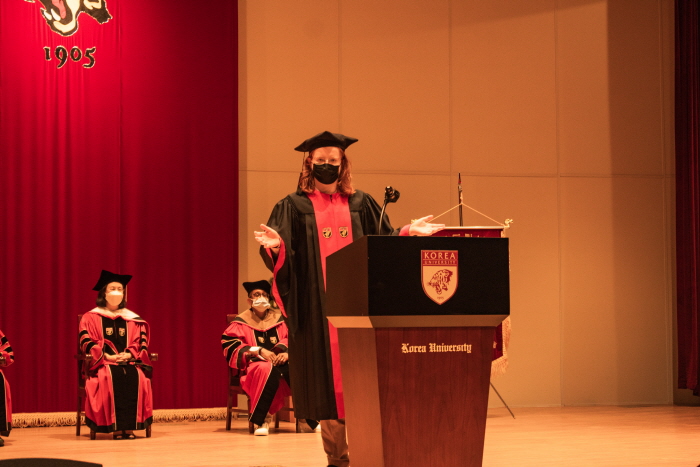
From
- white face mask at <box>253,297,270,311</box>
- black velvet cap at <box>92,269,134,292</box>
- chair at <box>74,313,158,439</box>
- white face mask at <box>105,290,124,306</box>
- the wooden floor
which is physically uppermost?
black velvet cap at <box>92,269,134,292</box>

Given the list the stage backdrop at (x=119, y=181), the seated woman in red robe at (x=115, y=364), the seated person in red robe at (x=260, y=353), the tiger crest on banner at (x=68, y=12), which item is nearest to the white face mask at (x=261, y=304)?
the seated person in red robe at (x=260, y=353)

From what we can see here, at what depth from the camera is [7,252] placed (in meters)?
7.06

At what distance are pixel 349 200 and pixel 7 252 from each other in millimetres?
4177

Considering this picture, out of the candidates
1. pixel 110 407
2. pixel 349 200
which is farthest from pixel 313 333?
pixel 110 407

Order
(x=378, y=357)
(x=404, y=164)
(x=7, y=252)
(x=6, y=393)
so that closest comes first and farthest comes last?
1. (x=378, y=357)
2. (x=6, y=393)
3. (x=7, y=252)
4. (x=404, y=164)

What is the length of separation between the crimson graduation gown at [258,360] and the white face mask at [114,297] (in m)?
0.90

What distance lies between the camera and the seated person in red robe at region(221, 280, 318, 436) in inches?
256

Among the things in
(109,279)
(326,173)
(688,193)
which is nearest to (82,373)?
(109,279)

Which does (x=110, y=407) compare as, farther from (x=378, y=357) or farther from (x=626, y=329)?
(x=626, y=329)

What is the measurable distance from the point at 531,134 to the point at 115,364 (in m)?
4.66

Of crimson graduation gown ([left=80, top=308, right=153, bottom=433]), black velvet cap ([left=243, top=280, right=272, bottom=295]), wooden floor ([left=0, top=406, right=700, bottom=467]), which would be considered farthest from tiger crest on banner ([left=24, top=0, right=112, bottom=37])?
A: wooden floor ([left=0, top=406, right=700, bottom=467])

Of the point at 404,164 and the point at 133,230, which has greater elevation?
the point at 404,164

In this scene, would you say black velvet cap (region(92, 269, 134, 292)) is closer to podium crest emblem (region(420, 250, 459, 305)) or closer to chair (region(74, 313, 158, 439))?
chair (region(74, 313, 158, 439))

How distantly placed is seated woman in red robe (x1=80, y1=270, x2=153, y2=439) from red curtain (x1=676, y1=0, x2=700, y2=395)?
16.9ft
